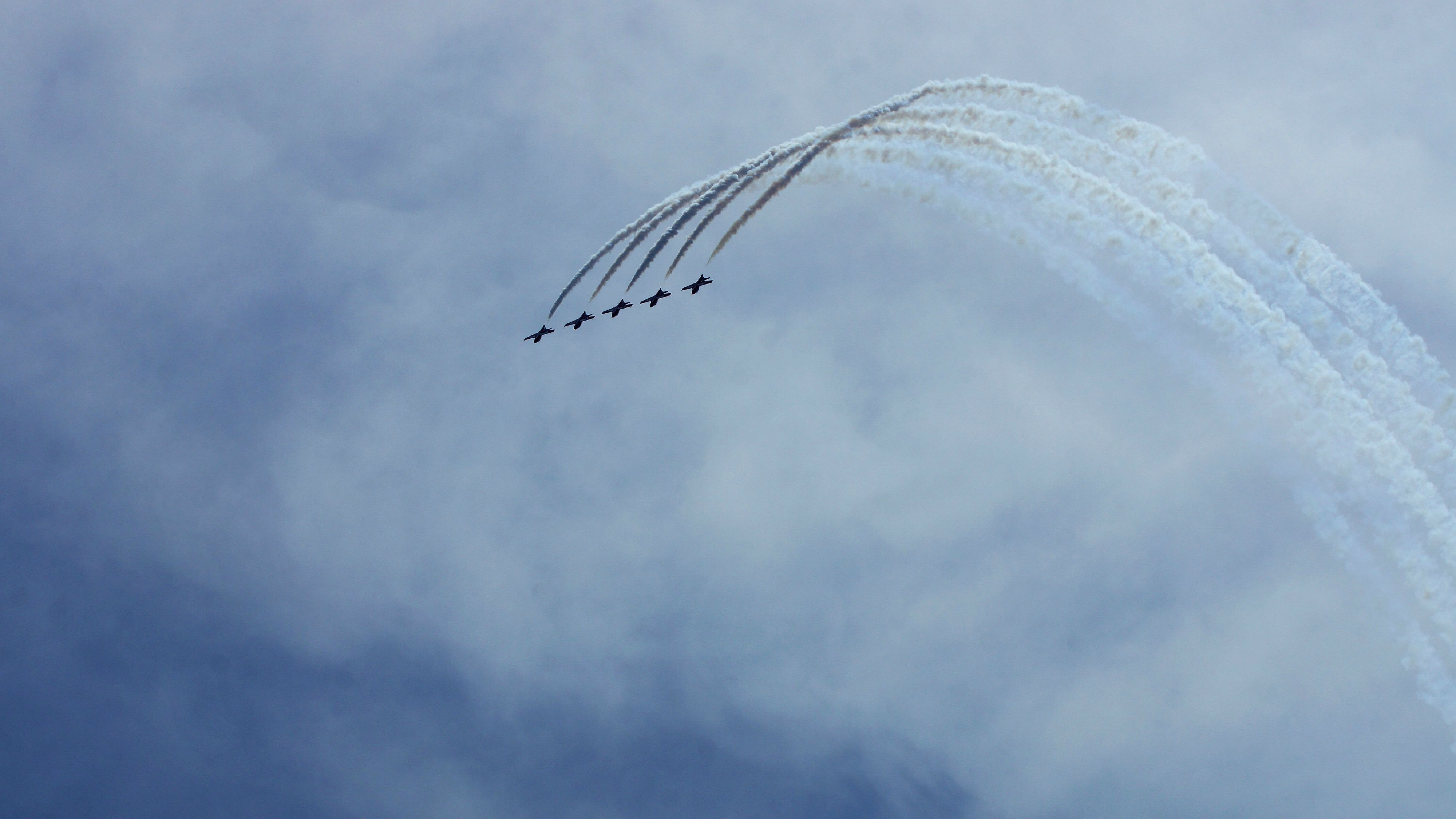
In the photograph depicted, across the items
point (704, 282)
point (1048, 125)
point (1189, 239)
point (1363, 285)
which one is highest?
point (704, 282)

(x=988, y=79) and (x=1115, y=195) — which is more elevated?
(x=988, y=79)

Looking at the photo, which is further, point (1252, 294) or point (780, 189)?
point (780, 189)

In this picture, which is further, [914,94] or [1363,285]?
[914,94]

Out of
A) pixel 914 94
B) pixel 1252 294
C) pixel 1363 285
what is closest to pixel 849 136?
pixel 914 94

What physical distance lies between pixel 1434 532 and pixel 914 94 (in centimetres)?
3096

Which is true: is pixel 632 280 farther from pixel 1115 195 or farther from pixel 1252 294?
pixel 1252 294

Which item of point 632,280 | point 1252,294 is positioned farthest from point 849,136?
point 1252,294

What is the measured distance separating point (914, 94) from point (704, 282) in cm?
2848

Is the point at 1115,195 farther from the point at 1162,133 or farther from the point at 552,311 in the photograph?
the point at 552,311

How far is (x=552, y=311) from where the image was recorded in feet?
255

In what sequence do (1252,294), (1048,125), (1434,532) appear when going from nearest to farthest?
(1434,532)
(1252,294)
(1048,125)

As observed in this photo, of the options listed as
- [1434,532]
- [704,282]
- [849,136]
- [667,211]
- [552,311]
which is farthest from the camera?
[704,282]

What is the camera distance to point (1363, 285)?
53344 mm

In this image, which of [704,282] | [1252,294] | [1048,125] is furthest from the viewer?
[704,282]
